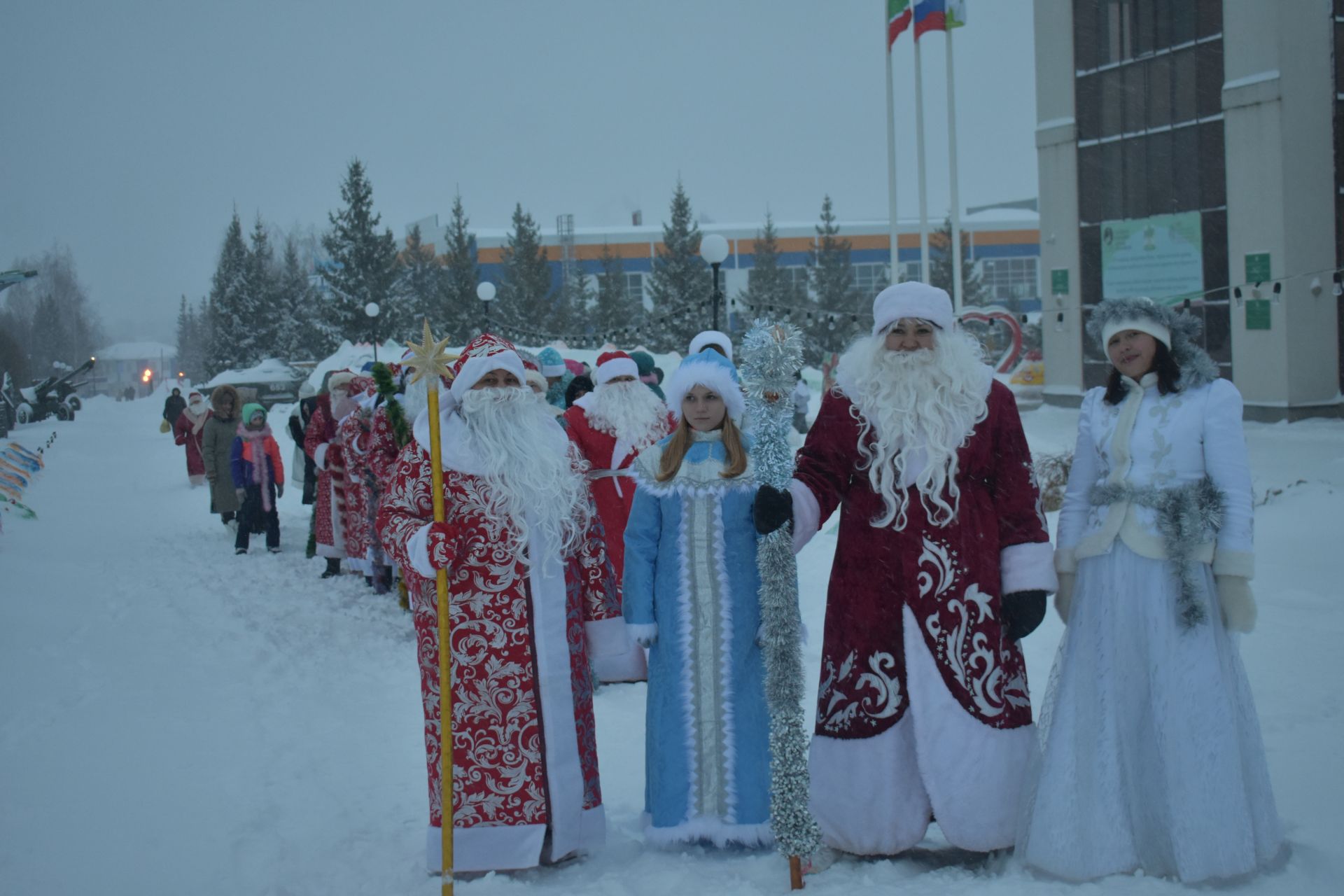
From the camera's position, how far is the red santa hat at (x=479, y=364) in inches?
157

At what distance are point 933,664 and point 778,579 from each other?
57 cm

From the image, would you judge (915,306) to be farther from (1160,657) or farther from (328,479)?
(328,479)

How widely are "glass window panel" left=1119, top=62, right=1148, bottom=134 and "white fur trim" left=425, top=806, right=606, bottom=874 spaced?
67.3 feet

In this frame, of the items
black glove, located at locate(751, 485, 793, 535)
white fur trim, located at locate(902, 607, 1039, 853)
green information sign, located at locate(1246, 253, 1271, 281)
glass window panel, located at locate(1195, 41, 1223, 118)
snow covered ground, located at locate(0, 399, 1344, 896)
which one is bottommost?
snow covered ground, located at locate(0, 399, 1344, 896)

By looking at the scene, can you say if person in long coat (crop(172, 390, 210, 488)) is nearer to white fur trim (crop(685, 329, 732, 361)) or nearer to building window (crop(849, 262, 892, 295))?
white fur trim (crop(685, 329, 732, 361))

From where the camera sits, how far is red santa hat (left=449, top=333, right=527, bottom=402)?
3.99 metres

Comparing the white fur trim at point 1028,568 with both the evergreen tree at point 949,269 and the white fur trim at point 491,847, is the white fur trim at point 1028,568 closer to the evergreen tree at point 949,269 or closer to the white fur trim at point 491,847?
the white fur trim at point 491,847

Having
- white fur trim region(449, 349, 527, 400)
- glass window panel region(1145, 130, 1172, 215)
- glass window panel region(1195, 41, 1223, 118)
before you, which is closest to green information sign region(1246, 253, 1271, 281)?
glass window panel region(1145, 130, 1172, 215)


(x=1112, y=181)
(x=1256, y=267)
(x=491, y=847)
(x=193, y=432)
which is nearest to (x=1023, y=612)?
(x=491, y=847)

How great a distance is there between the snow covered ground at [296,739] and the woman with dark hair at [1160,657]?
16 cm

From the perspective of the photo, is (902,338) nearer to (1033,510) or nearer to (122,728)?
(1033,510)

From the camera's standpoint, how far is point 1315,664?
550 cm

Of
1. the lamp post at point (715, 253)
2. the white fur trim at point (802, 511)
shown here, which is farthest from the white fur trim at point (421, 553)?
the lamp post at point (715, 253)

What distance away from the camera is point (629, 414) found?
22.3 ft
